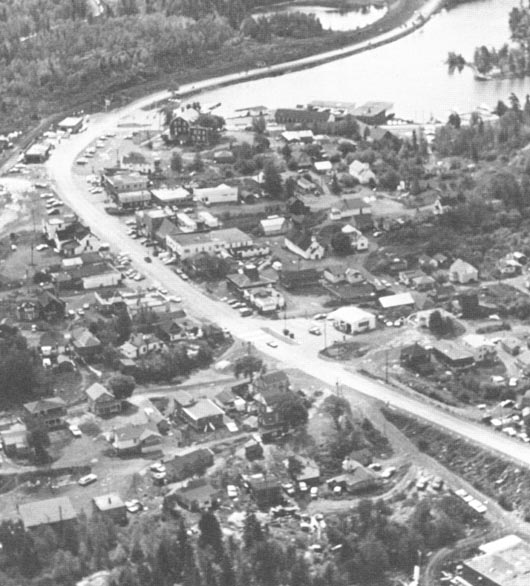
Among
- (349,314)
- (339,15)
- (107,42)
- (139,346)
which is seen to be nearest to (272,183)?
(349,314)

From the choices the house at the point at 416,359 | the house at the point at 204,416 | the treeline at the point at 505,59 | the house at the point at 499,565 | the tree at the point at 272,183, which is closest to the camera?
the house at the point at 499,565

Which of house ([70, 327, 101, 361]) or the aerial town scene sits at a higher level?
house ([70, 327, 101, 361])

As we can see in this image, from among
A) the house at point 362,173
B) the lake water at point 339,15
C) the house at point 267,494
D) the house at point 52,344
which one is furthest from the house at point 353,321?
the lake water at point 339,15

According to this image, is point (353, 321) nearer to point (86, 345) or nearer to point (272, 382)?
point (272, 382)

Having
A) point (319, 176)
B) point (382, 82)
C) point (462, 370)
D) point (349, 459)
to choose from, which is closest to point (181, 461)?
point (349, 459)

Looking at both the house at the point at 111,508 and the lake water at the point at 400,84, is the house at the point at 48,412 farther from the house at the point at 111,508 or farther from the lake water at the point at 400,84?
the lake water at the point at 400,84

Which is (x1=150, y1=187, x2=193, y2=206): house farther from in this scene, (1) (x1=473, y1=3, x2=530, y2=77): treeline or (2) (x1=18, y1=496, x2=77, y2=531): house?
(1) (x1=473, y1=3, x2=530, y2=77): treeline

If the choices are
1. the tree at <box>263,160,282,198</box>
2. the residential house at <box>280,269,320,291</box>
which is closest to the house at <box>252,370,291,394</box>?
the residential house at <box>280,269,320,291</box>

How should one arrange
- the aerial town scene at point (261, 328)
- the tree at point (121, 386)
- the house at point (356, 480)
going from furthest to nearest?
the tree at point (121, 386) < the house at point (356, 480) < the aerial town scene at point (261, 328)
